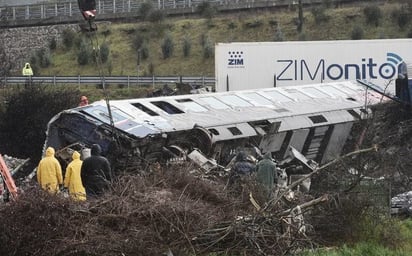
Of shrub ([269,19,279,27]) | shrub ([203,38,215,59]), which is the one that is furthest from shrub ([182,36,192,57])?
shrub ([269,19,279,27])

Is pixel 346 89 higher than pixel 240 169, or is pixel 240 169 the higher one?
pixel 346 89

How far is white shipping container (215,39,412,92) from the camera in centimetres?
2562

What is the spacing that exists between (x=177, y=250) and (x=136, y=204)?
0.65 meters

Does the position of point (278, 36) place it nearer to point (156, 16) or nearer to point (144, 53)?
point (144, 53)

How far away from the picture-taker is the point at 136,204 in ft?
26.9

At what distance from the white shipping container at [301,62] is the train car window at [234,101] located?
Answer: 8.41 meters

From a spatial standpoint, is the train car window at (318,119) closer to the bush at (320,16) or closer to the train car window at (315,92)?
the train car window at (315,92)

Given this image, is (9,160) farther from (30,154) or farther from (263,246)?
(263,246)

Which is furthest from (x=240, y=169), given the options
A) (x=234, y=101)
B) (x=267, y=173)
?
(x=234, y=101)

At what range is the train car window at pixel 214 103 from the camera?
16.4 meters

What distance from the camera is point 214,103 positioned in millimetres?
16578

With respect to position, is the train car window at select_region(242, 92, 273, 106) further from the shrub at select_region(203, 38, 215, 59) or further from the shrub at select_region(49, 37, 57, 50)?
the shrub at select_region(49, 37, 57, 50)

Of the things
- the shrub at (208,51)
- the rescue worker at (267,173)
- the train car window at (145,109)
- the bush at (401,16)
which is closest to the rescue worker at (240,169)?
the rescue worker at (267,173)

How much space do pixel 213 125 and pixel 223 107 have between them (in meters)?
1.42
